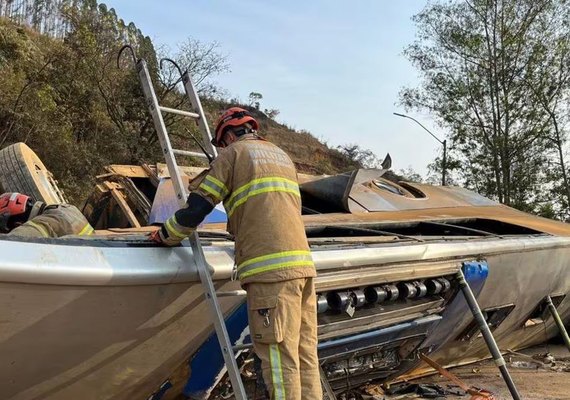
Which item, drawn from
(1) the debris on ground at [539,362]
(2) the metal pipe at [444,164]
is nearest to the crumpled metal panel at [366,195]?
(1) the debris on ground at [539,362]

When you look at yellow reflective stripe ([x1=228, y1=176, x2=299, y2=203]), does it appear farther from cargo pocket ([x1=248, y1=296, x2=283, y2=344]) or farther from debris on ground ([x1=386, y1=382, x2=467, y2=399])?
debris on ground ([x1=386, y1=382, x2=467, y2=399])

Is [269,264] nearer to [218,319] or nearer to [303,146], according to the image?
[218,319]

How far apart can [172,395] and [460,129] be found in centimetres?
2145

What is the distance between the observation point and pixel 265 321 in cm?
222

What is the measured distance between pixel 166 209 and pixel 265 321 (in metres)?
1.41

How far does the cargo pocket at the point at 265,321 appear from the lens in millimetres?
2193

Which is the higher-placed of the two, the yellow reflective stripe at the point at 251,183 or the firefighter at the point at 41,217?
the yellow reflective stripe at the point at 251,183

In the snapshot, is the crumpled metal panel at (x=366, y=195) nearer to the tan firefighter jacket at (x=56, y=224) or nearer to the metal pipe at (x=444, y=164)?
the tan firefighter jacket at (x=56, y=224)

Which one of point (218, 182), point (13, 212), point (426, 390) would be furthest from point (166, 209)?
point (426, 390)

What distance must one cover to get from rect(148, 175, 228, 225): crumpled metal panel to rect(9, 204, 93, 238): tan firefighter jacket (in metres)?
0.75

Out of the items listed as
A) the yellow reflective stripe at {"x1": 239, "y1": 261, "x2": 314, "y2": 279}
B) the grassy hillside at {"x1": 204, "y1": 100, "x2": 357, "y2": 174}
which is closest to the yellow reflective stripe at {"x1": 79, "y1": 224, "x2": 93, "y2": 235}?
the yellow reflective stripe at {"x1": 239, "y1": 261, "x2": 314, "y2": 279}

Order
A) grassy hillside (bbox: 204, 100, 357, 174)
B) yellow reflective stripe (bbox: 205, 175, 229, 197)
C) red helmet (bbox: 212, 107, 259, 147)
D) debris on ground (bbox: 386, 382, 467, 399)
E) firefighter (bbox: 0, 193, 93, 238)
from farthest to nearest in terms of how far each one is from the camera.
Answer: grassy hillside (bbox: 204, 100, 357, 174)
debris on ground (bbox: 386, 382, 467, 399)
red helmet (bbox: 212, 107, 259, 147)
firefighter (bbox: 0, 193, 93, 238)
yellow reflective stripe (bbox: 205, 175, 229, 197)

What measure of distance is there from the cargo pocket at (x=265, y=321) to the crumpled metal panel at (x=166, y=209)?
112 centimetres

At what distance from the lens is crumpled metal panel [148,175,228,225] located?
11.0 ft
